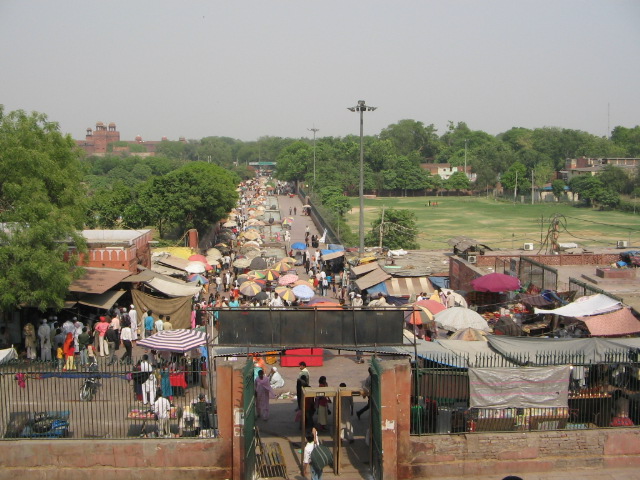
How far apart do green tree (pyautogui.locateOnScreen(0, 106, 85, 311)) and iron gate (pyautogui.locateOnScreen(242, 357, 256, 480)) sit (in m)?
7.16

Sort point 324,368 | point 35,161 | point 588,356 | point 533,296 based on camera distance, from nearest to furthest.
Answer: point 588,356, point 324,368, point 35,161, point 533,296

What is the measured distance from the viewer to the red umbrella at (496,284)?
20.7 m

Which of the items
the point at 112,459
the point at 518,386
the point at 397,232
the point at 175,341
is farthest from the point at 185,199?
the point at 518,386

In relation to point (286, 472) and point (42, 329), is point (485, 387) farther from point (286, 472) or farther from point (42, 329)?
point (42, 329)

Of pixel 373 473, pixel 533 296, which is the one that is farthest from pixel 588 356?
pixel 533 296

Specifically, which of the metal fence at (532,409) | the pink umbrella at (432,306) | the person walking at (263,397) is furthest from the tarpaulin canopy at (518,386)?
the pink umbrella at (432,306)

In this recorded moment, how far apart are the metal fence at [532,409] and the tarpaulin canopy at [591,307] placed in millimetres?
3803

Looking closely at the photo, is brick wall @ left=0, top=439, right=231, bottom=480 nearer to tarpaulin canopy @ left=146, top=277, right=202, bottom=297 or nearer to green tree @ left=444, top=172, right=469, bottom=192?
tarpaulin canopy @ left=146, top=277, right=202, bottom=297

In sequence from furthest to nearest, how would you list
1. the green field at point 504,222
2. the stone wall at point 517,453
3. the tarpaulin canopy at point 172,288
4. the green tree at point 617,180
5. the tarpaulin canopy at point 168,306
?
the green tree at point 617,180 < the green field at point 504,222 < the tarpaulin canopy at point 172,288 < the tarpaulin canopy at point 168,306 < the stone wall at point 517,453

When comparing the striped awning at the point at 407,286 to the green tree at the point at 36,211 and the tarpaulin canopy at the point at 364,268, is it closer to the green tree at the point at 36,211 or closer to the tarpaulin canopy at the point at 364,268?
the tarpaulin canopy at the point at 364,268

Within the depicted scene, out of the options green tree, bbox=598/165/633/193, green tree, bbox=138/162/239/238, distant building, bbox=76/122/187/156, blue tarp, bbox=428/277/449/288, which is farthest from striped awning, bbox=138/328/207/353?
distant building, bbox=76/122/187/156

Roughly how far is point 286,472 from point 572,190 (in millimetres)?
87808

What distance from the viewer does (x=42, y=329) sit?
664 inches

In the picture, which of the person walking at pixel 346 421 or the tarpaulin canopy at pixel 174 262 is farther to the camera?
the tarpaulin canopy at pixel 174 262
